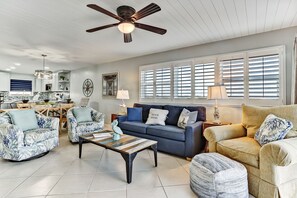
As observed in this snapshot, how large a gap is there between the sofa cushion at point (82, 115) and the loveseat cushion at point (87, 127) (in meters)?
0.20

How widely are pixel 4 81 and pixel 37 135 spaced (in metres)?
7.31

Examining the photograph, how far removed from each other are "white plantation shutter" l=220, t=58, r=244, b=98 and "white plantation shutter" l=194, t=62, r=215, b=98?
225mm

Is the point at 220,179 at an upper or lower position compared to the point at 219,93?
lower

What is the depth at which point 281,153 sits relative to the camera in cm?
154

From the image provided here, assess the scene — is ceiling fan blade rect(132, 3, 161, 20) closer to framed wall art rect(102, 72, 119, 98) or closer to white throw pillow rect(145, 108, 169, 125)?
white throw pillow rect(145, 108, 169, 125)

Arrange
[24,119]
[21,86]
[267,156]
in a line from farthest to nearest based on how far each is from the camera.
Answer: [21,86]
[24,119]
[267,156]

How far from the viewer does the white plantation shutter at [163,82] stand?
4418 mm

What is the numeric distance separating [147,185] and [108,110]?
4.34 metres

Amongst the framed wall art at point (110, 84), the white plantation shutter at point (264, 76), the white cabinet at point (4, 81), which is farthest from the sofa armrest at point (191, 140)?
the white cabinet at point (4, 81)

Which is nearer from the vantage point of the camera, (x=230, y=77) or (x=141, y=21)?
(x=141, y=21)

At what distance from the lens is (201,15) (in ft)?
8.24

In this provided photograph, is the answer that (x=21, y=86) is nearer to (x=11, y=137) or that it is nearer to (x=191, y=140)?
(x=11, y=137)

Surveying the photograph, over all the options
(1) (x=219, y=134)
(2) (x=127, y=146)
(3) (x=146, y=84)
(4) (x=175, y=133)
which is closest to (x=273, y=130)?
(1) (x=219, y=134)

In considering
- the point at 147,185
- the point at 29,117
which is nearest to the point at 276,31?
the point at 147,185
